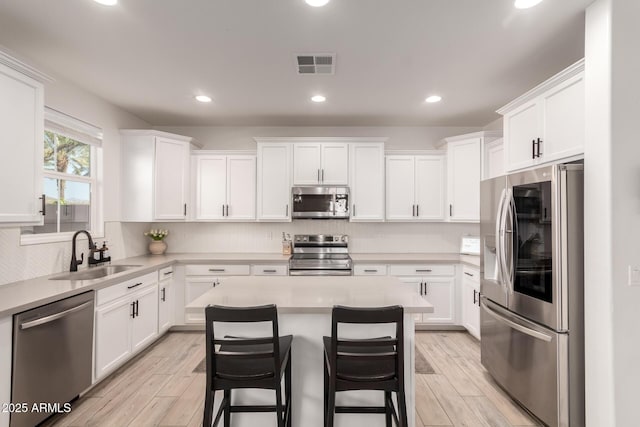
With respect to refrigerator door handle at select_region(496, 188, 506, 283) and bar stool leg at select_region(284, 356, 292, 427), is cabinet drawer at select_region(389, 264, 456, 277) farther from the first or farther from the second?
bar stool leg at select_region(284, 356, 292, 427)

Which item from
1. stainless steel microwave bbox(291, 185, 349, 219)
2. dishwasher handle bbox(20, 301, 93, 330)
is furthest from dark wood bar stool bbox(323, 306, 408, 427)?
stainless steel microwave bbox(291, 185, 349, 219)

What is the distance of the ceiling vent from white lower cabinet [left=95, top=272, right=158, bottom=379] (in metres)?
2.59

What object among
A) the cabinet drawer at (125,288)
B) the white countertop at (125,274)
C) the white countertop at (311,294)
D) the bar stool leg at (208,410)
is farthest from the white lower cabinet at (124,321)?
the bar stool leg at (208,410)

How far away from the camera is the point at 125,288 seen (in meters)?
3.06

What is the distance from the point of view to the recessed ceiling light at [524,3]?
1.96 metres

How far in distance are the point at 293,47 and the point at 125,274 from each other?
101 inches

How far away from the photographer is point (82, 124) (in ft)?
11.1

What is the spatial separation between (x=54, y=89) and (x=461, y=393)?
458cm

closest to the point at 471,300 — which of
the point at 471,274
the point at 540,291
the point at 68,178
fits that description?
the point at 471,274

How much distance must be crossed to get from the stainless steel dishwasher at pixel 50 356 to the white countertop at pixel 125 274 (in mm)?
64

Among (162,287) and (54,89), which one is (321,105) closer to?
(54,89)

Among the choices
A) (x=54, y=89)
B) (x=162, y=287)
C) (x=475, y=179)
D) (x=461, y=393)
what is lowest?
(x=461, y=393)

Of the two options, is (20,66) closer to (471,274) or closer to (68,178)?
(68,178)

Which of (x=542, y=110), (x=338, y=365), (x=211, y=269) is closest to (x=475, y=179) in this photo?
(x=542, y=110)
